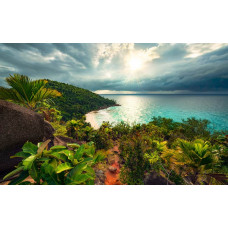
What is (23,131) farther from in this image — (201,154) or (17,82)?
(201,154)

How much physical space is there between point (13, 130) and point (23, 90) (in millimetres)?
1078

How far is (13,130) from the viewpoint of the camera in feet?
5.85

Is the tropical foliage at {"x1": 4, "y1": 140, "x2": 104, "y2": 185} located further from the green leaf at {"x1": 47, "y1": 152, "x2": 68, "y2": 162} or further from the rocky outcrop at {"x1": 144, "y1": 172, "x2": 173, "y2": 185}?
the rocky outcrop at {"x1": 144, "y1": 172, "x2": 173, "y2": 185}

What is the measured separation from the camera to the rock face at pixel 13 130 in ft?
5.57

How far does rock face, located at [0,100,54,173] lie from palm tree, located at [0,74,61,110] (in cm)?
54

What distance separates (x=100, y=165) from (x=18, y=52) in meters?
4.63

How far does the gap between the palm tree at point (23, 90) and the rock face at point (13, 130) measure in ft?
1.77

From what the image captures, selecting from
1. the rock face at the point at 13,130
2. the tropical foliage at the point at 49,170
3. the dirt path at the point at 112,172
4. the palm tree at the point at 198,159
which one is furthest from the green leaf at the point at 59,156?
the palm tree at the point at 198,159

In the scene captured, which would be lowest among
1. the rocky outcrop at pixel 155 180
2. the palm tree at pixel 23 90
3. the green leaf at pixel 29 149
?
the rocky outcrop at pixel 155 180

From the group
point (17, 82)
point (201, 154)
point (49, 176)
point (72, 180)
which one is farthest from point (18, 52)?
point (201, 154)

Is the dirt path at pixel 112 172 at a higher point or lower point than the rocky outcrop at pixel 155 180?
lower

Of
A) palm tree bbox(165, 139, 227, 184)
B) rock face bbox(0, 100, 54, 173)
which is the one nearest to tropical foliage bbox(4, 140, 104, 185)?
rock face bbox(0, 100, 54, 173)

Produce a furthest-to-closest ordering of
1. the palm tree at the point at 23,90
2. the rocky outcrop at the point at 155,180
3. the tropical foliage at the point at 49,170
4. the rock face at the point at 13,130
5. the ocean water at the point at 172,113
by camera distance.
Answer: the ocean water at the point at 172,113 → the palm tree at the point at 23,90 → the rocky outcrop at the point at 155,180 → the rock face at the point at 13,130 → the tropical foliage at the point at 49,170

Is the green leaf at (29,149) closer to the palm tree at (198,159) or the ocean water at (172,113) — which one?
the palm tree at (198,159)
